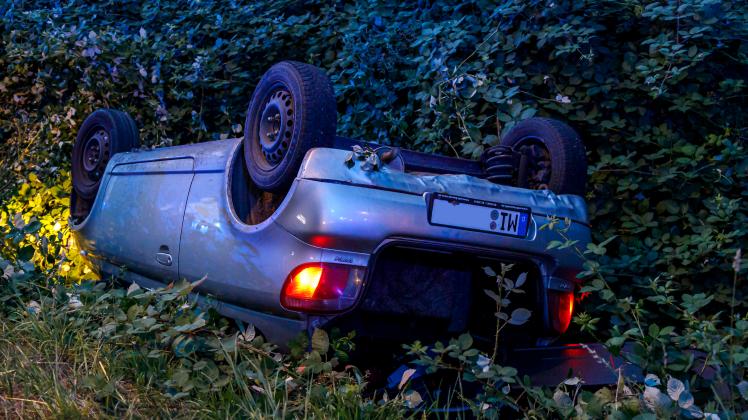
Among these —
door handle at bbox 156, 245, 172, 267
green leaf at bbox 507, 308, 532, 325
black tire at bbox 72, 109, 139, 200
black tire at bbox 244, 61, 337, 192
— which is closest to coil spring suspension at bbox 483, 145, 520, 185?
black tire at bbox 244, 61, 337, 192

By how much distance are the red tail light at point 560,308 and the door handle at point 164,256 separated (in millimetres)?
2154

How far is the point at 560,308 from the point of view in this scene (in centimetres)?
387

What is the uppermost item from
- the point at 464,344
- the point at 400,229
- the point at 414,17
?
the point at 414,17

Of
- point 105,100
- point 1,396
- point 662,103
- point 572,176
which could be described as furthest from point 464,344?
point 105,100

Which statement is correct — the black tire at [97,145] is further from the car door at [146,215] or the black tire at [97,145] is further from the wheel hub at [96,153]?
the car door at [146,215]

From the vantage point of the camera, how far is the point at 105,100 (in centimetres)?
813

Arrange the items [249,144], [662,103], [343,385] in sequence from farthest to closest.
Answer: [662,103] < [249,144] < [343,385]

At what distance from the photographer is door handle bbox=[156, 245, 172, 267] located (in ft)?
14.5

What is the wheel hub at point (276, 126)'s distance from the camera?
147 inches

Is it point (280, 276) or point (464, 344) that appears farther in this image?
point (280, 276)

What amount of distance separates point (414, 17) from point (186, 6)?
3571mm

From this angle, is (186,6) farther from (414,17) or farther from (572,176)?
(572,176)

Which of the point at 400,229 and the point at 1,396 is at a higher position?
the point at 400,229

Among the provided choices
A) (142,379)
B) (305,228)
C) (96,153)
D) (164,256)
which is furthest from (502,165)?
(96,153)
